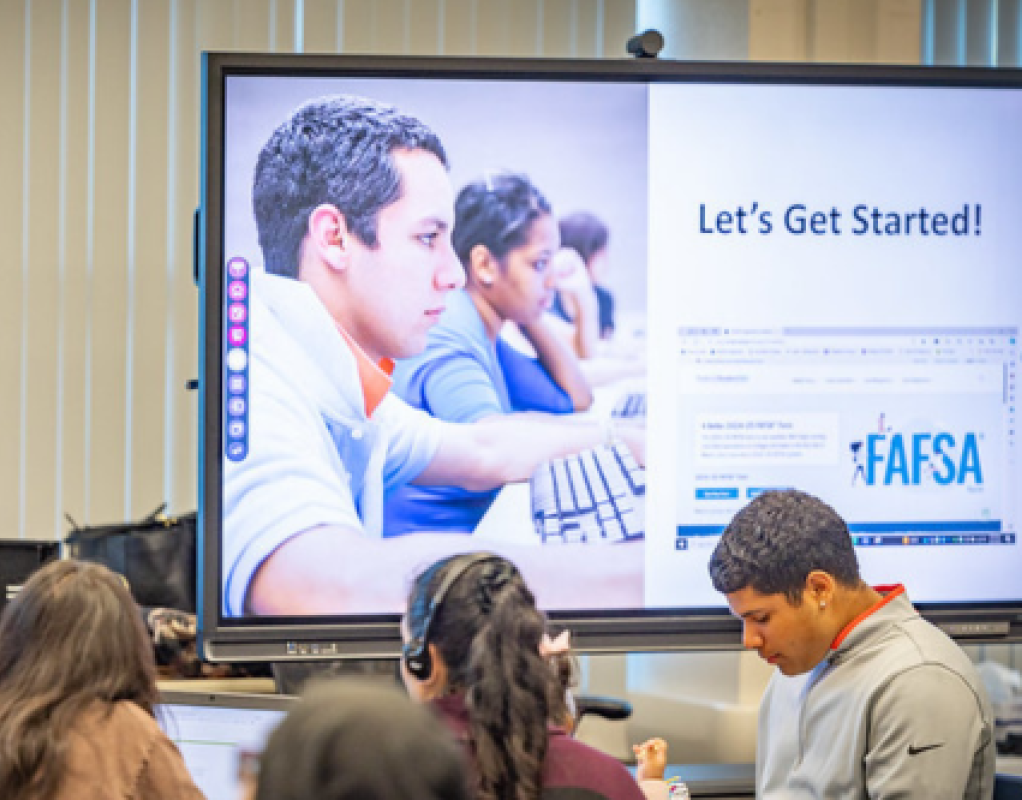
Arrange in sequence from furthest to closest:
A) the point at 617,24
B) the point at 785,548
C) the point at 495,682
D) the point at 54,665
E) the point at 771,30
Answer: the point at 617,24
the point at 771,30
the point at 785,548
the point at 54,665
the point at 495,682

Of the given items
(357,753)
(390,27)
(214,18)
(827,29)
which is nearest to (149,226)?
(214,18)

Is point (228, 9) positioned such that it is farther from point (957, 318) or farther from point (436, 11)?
point (957, 318)

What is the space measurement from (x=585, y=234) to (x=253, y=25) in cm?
162

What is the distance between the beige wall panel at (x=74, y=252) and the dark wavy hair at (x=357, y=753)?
3721mm

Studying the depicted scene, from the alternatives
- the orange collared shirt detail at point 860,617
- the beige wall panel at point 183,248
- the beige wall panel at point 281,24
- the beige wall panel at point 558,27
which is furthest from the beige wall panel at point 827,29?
the orange collared shirt detail at point 860,617

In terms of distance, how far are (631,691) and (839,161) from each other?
1853mm

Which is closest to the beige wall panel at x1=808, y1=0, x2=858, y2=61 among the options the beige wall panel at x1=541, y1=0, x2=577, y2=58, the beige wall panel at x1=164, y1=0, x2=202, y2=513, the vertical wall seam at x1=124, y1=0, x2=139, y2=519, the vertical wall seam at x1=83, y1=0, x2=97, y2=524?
the beige wall panel at x1=541, y1=0, x2=577, y2=58

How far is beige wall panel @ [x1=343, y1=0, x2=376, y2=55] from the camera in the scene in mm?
4574

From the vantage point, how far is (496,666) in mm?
1830

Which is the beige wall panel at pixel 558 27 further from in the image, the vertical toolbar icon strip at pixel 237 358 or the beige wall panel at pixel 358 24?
the vertical toolbar icon strip at pixel 237 358

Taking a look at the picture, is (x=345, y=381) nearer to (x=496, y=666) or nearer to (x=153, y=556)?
(x=153, y=556)

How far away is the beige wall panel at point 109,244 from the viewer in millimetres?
4520

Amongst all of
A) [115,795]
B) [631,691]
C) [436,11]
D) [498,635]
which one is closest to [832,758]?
[498,635]

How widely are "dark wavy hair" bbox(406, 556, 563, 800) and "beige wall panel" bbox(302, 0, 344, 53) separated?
295 cm
